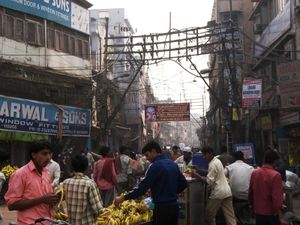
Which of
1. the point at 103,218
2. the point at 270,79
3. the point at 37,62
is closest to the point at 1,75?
the point at 37,62

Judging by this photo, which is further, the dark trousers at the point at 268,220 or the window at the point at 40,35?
the window at the point at 40,35

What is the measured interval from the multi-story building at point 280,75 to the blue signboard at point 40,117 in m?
8.86

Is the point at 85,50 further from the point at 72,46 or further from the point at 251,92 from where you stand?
the point at 251,92

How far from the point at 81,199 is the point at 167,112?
37.0 m

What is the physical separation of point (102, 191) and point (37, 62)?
13.8m

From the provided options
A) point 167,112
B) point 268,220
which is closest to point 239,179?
point 268,220

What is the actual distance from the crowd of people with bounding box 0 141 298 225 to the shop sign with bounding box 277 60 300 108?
604cm

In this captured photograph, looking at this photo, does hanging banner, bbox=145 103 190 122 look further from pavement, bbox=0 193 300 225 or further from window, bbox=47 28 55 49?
pavement, bbox=0 193 300 225

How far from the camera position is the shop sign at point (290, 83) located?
1697cm

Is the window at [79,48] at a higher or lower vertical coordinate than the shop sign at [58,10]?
lower

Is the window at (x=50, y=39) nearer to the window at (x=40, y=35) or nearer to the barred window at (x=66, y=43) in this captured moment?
the window at (x=40, y=35)

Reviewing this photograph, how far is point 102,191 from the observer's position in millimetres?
11508

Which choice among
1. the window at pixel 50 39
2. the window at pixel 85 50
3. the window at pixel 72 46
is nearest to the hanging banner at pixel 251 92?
the window at pixel 50 39

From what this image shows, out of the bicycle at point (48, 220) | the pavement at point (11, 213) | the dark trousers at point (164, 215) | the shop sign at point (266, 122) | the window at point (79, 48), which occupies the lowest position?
the pavement at point (11, 213)
